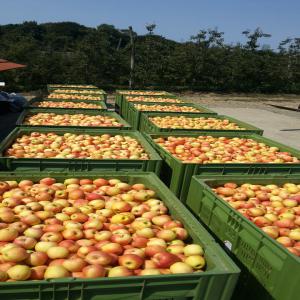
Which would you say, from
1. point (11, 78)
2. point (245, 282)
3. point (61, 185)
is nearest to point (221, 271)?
point (245, 282)

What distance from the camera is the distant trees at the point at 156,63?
88.1ft

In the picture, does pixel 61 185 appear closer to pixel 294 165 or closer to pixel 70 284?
pixel 70 284

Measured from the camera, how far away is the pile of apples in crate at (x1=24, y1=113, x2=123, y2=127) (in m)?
8.02

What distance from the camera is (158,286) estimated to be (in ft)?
7.79

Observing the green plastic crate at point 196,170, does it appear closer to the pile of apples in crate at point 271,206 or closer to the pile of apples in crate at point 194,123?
the pile of apples in crate at point 271,206

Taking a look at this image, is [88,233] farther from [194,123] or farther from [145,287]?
[194,123]

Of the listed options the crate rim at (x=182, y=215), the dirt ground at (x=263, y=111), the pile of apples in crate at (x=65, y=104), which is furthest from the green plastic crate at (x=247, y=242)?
the dirt ground at (x=263, y=111)

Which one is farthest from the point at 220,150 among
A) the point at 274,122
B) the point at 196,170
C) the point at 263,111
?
the point at 263,111

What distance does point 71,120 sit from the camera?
857cm

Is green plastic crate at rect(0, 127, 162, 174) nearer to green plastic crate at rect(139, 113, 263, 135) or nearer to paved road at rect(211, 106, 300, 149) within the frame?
green plastic crate at rect(139, 113, 263, 135)

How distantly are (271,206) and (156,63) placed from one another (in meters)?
27.0

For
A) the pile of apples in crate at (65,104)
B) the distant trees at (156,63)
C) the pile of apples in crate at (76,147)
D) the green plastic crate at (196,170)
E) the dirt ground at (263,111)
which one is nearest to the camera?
the green plastic crate at (196,170)

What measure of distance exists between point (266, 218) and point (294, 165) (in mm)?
1975

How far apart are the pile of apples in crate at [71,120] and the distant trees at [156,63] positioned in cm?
1863
